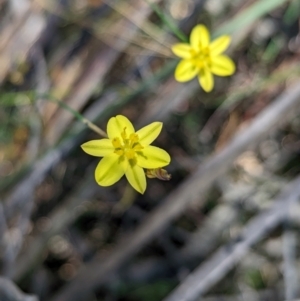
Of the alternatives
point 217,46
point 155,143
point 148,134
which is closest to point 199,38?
point 217,46

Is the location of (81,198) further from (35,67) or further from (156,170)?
(156,170)

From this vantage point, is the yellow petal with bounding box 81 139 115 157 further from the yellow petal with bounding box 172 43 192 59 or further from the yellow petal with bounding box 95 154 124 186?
the yellow petal with bounding box 172 43 192 59

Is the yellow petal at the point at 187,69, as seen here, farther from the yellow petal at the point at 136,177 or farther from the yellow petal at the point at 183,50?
the yellow petal at the point at 136,177

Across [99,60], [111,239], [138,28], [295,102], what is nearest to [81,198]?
[111,239]

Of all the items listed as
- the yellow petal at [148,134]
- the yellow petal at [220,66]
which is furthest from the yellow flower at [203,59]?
the yellow petal at [148,134]

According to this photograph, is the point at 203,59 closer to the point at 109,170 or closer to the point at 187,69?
the point at 187,69
